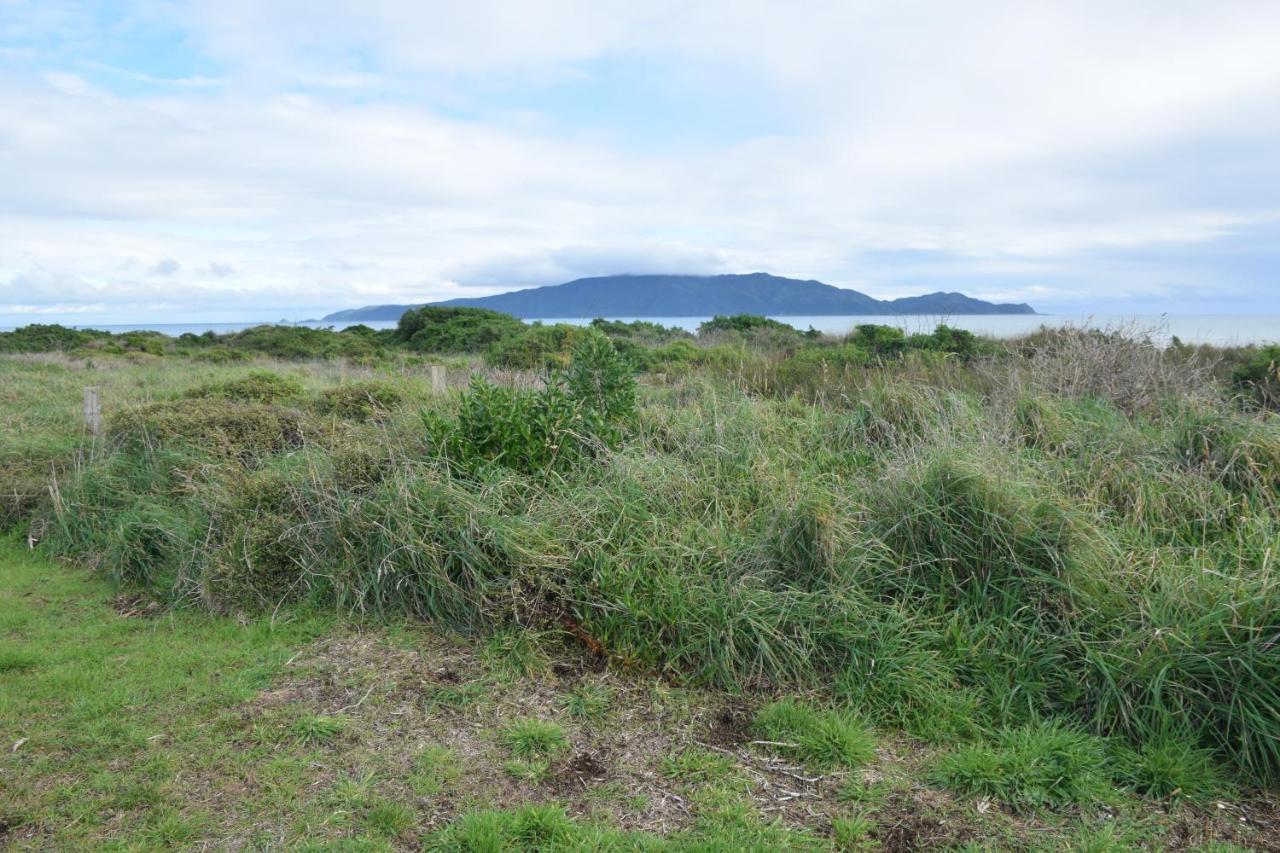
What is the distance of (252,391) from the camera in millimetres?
9922

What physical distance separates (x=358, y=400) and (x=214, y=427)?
1.69 meters

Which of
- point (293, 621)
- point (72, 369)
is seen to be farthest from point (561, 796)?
point (72, 369)

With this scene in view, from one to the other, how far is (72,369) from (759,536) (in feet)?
62.1

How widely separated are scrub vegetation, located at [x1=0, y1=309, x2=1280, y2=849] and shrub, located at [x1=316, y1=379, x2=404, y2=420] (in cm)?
157

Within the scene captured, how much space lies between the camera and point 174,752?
137 inches

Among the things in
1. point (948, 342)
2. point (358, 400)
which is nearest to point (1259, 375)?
point (948, 342)

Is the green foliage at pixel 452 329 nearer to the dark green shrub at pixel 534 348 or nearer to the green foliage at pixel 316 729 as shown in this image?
the dark green shrub at pixel 534 348

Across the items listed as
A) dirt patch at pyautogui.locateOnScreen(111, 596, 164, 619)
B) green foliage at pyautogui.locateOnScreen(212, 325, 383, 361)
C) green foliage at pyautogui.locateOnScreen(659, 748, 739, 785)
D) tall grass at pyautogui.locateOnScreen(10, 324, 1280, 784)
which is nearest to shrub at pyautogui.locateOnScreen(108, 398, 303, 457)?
tall grass at pyautogui.locateOnScreen(10, 324, 1280, 784)

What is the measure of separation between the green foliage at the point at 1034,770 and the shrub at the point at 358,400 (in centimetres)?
657

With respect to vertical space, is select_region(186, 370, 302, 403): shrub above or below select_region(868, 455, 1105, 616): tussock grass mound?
above

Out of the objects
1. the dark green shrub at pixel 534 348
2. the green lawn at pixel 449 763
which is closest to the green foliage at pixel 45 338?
the dark green shrub at pixel 534 348

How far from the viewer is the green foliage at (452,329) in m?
27.0

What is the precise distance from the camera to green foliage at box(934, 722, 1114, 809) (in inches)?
125

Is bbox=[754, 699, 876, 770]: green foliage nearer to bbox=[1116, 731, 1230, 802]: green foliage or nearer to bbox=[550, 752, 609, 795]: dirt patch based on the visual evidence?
bbox=[550, 752, 609, 795]: dirt patch
